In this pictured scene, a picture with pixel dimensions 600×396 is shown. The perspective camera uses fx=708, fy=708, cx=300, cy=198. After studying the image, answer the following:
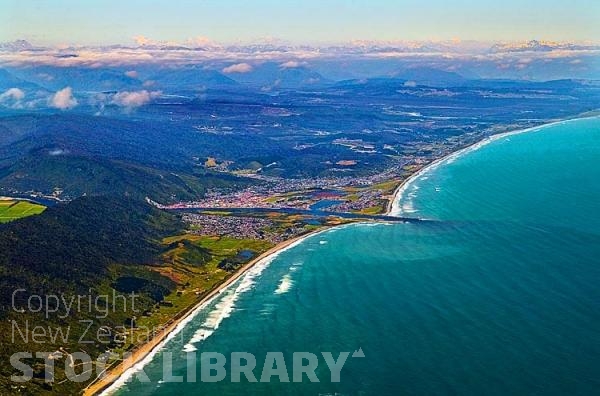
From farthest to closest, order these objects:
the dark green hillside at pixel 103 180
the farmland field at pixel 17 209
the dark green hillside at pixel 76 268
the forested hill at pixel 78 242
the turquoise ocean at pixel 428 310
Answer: the dark green hillside at pixel 103 180 < the farmland field at pixel 17 209 < the forested hill at pixel 78 242 < the dark green hillside at pixel 76 268 < the turquoise ocean at pixel 428 310

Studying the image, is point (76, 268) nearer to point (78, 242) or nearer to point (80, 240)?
point (78, 242)

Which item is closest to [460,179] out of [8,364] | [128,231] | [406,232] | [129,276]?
[406,232]

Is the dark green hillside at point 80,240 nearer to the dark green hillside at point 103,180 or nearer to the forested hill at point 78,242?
the forested hill at point 78,242

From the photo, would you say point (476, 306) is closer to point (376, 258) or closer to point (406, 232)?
point (376, 258)

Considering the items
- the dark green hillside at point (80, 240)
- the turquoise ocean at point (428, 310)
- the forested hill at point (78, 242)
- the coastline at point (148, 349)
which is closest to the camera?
the turquoise ocean at point (428, 310)

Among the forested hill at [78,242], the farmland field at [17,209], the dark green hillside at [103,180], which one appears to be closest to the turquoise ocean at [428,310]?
the forested hill at [78,242]

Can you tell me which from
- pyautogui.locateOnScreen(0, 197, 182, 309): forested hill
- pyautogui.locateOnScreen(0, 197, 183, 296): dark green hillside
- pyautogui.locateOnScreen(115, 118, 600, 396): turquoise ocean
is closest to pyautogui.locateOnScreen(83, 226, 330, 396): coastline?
pyautogui.locateOnScreen(115, 118, 600, 396): turquoise ocean

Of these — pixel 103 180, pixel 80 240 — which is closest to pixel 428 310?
pixel 80 240
